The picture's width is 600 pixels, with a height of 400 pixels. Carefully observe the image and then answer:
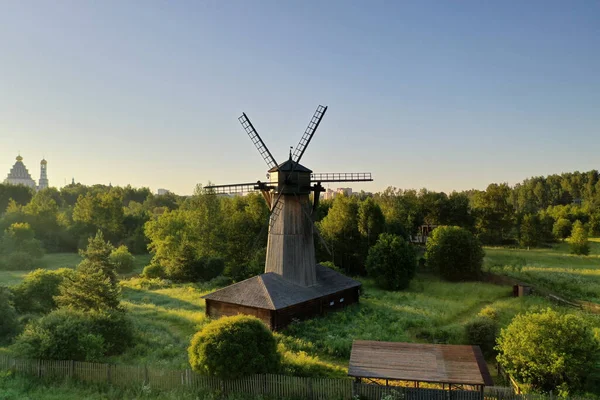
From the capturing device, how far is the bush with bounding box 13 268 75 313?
2616 cm

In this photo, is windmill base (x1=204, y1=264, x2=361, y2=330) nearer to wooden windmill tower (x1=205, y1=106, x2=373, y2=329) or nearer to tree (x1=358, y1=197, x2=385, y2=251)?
wooden windmill tower (x1=205, y1=106, x2=373, y2=329)

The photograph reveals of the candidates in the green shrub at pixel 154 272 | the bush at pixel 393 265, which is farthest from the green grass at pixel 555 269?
the green shrub at pixel 154 272

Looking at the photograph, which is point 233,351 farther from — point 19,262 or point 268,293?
point 19,262

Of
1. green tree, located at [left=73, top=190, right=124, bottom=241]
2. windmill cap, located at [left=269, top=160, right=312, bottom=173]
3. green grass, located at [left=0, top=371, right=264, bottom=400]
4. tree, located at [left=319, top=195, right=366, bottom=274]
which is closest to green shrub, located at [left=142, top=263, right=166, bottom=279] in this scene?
tree, located at [left=319, top=195, right=366, bottom=274]

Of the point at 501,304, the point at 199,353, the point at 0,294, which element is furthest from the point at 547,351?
the point at 0,294

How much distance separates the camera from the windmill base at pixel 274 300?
73.3ft

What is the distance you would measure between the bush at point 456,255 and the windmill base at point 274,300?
18104 millimetres

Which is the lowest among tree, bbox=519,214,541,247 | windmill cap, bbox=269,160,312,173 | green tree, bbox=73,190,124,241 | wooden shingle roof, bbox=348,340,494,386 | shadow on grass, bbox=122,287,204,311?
shadow on grass, bbox=122,287,204,311

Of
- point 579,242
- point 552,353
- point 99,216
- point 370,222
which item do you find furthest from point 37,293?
point 579,242

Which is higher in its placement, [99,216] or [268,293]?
[99,216]

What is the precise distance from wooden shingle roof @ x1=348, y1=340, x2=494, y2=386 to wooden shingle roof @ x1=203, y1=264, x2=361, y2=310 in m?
7.46

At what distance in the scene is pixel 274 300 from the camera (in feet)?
73.8

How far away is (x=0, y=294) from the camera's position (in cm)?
2078

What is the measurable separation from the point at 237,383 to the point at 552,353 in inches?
428
